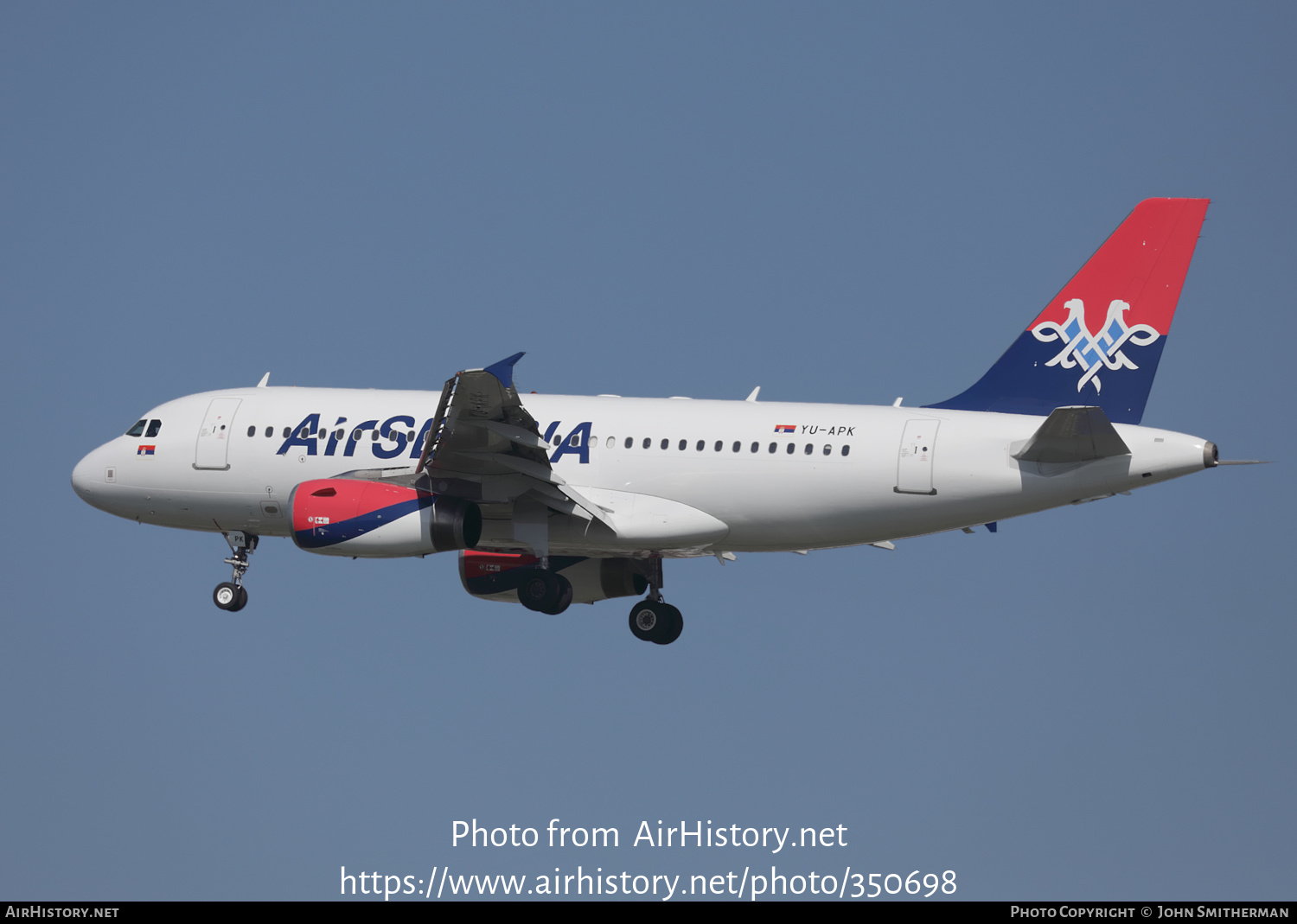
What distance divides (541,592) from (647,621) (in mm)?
2619

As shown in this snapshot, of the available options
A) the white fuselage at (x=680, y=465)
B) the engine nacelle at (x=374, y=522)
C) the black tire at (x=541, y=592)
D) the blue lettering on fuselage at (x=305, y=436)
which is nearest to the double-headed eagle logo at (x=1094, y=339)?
the white fuselage at (x=680, y=465)

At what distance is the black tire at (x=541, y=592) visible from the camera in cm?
3778

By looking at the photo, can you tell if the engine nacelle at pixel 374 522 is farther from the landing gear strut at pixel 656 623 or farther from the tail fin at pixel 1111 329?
the tail fin at pixel 1111 329

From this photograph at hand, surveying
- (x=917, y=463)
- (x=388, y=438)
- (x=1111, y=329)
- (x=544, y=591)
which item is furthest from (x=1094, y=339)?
(x=388, y=438)

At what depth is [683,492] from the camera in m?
35.5

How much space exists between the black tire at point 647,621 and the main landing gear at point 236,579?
909 cm

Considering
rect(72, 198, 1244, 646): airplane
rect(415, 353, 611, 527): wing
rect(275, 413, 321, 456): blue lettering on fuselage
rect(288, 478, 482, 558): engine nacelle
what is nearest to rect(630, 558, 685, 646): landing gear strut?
rect(72, 198, 1244, 646): airplane

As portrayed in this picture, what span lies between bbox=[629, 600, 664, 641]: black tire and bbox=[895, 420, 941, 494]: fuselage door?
7349mm

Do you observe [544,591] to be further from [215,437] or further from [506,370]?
[215,437]

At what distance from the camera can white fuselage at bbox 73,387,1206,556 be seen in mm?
33500

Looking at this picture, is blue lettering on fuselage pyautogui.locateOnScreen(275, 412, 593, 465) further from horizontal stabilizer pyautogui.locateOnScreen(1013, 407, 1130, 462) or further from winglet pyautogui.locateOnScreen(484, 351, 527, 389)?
horizontal stabilizer pyautogui.locateOnScreen(1013, 407, 1130, 462)

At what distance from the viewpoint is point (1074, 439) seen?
1280 inches

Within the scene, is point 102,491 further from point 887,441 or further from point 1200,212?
point 1200,212

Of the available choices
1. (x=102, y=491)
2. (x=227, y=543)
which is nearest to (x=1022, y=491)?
(x=227, y=543)
